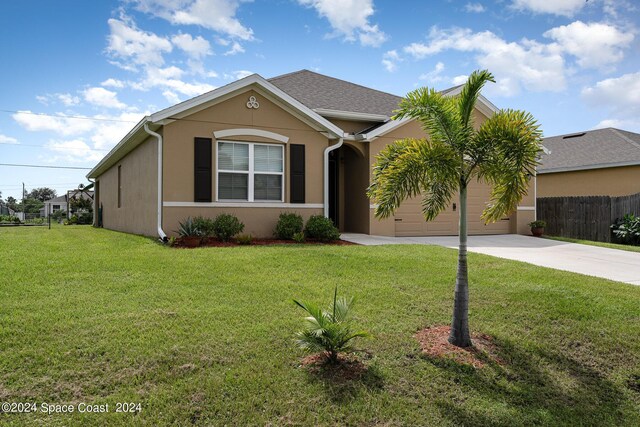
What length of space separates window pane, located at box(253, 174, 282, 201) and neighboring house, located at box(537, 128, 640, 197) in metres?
10.7

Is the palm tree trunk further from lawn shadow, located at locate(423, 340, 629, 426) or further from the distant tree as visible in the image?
the distant tree

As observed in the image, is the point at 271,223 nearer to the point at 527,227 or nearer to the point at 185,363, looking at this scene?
the point at 185,363

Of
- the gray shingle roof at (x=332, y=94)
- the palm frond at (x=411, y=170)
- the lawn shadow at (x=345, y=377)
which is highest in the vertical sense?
the gray shingle roof at (x=332, y=94)

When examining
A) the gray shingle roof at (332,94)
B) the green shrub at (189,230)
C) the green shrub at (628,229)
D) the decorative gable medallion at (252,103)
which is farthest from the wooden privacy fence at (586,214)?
the green shrub at (189,230)

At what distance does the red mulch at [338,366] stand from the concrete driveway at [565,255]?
601 centimetres

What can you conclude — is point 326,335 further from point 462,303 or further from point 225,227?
point 225,227

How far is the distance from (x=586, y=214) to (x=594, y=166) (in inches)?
142

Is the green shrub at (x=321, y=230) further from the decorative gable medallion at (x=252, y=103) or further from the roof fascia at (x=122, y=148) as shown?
the roof fascia at (x=122, y=148)

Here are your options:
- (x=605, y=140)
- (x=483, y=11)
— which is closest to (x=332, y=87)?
(x=483, y=11)

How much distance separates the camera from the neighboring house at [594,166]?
56.3 feet

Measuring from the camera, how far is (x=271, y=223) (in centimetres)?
1209

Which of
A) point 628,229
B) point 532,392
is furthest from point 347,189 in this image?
point 532,392

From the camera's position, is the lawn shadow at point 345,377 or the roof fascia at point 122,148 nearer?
the lawn shadow at point 345,377

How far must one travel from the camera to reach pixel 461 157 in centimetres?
434
